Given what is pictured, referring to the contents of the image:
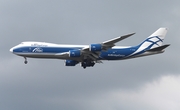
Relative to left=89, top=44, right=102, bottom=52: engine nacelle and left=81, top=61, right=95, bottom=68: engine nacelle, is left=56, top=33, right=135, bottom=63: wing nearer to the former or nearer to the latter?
left=89, top=44, right=102, bottom=52: engine nacelle

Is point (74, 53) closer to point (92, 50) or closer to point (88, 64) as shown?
point (92, 50)

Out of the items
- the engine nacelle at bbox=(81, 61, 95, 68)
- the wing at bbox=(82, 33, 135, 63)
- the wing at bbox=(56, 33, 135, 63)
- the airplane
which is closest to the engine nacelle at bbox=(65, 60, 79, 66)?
the airplane

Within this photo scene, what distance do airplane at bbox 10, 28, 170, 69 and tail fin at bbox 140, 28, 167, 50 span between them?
121cm

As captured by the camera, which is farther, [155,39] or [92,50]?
[155,39]

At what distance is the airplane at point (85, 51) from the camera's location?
9225cm

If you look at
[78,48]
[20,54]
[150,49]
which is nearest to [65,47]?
[78,48]

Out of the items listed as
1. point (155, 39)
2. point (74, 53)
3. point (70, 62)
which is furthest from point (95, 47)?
point (155, 39)

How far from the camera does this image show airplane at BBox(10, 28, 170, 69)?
92250 mm

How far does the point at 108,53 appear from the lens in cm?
9650

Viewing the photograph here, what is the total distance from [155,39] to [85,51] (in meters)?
17.5

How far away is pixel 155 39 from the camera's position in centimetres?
10319

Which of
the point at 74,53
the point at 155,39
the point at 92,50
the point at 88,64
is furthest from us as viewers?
the point at 155,39

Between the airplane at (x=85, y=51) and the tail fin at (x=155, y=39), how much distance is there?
1.21 m

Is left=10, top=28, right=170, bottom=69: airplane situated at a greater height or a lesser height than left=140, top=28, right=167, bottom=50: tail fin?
lesser
